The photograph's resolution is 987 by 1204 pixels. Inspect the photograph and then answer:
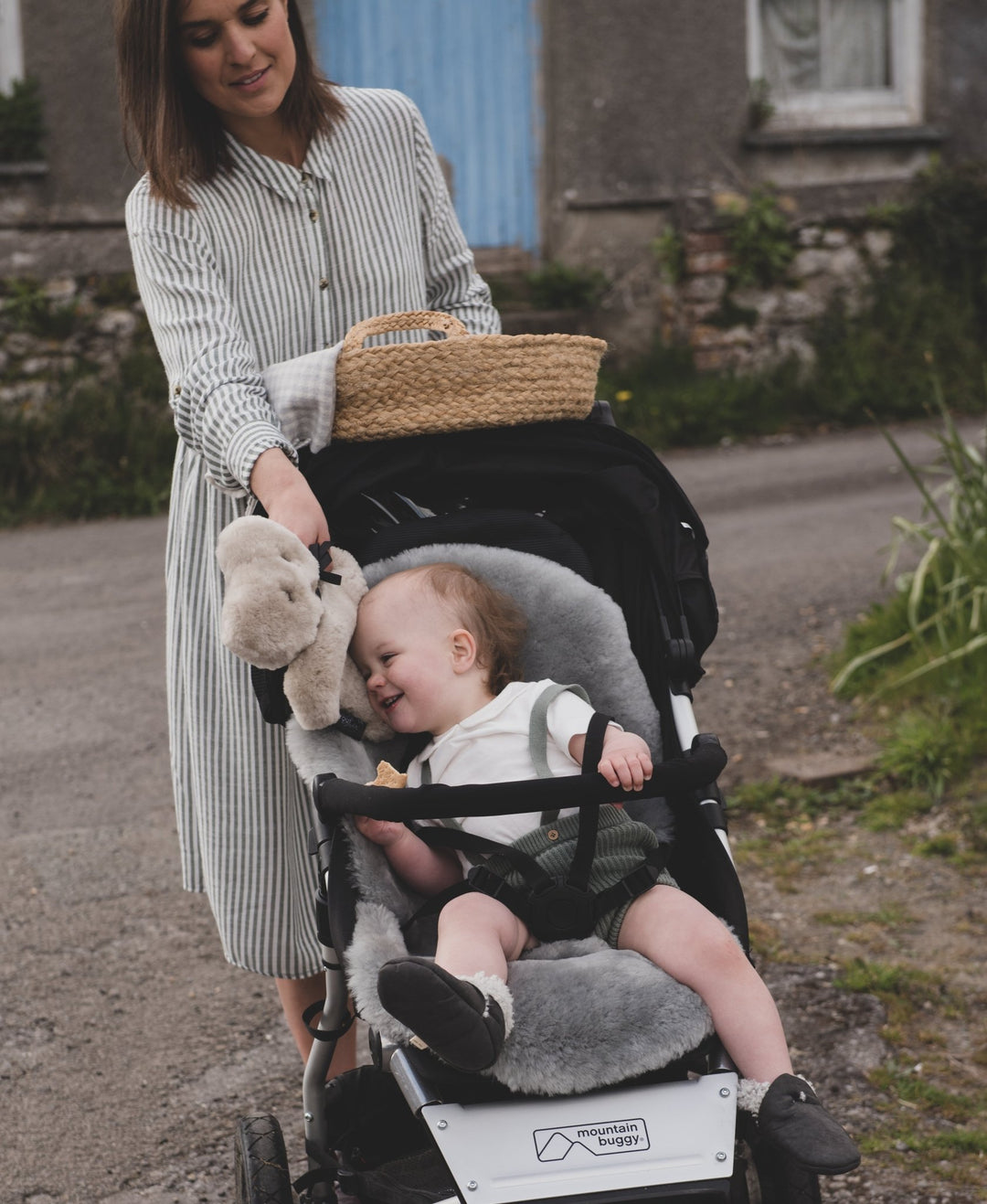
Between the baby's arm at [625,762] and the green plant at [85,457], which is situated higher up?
the baby's arm at [625,762]

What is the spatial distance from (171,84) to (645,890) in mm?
1579

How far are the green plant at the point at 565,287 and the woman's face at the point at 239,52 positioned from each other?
8.29m

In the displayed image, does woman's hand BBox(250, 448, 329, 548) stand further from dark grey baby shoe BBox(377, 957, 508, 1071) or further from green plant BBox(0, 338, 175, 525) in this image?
green plant BBox(0, 338, 175, 525)

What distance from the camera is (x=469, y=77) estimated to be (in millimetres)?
10711

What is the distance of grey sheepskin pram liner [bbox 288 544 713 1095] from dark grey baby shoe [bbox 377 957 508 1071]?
0.07 metres

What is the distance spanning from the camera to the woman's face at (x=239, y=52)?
2.40 meters

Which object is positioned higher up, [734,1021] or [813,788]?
[734,1021]

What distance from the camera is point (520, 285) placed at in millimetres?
10906

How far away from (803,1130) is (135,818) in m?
3.11

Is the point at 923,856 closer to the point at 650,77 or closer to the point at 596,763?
the point at 596,763

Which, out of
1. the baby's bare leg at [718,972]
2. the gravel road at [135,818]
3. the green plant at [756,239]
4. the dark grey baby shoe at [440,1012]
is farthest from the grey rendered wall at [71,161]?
the dark grey baby shoe at [440,1012]

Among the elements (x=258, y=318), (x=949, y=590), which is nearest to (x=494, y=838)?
(x=258, y=318)

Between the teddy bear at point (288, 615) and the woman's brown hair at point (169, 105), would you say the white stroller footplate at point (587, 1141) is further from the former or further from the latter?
the woman's brown hair at point (169, 105)

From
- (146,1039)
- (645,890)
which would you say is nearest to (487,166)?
(146,1039)
